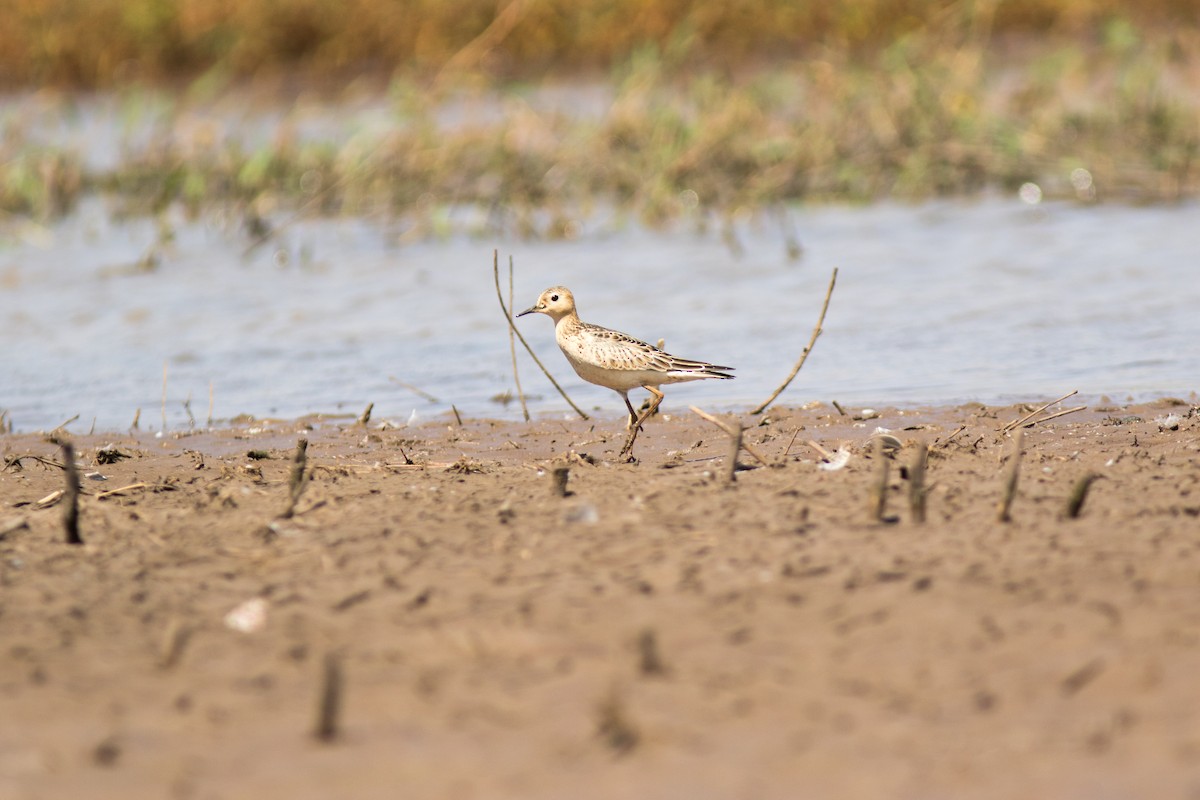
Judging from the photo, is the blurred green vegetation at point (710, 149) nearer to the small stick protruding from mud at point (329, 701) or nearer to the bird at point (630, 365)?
the bird at point (630, 365)

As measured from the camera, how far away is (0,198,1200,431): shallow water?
8922 millimetres

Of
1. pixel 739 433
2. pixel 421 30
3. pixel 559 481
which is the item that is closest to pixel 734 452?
pixel 739 433

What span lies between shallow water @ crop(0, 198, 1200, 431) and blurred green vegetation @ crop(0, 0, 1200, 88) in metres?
9.34

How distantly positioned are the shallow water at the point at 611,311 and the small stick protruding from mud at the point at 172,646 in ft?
13.8

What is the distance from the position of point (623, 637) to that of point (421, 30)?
21.5 m

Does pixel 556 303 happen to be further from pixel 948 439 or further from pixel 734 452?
pixel 734 452

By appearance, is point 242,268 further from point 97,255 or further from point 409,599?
point 409,599

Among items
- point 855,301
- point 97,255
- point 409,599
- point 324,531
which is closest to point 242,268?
point 97,255

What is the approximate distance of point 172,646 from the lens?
13.8 ft

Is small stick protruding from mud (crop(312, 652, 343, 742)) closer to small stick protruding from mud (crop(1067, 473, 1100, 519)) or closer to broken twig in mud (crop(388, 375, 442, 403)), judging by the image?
small stick protruding from mud (crop(1067, 473, 1100, 519))

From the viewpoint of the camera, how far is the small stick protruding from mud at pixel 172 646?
4.20 m

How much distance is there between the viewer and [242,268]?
13492 mm

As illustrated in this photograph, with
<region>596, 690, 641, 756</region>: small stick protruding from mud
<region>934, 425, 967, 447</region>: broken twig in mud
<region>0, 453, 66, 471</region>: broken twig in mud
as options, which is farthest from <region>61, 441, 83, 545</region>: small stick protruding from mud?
<region>934, 425, 967, 447</region>: broken twig in mud

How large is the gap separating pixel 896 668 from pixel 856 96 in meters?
11.6
